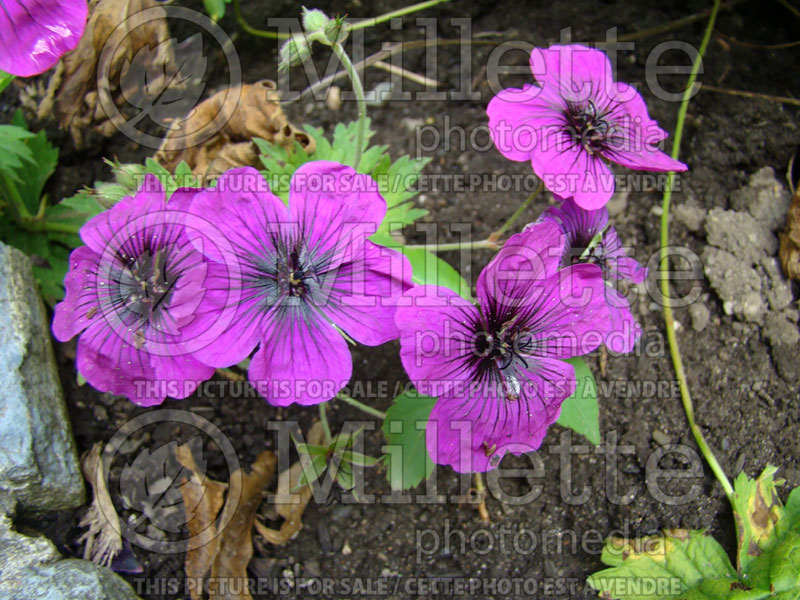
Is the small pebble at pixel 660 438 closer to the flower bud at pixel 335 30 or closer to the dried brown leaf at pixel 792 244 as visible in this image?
the dried brown leaf at pixel 792 244

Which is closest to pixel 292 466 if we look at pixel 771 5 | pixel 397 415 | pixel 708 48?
pixel 397 415

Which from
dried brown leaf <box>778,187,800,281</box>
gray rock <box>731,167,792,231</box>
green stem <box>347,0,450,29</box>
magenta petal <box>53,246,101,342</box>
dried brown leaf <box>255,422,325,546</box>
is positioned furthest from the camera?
green stem <box>347,0,450,29</box>

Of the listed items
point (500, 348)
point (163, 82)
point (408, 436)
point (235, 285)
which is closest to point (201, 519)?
point (408, 436)

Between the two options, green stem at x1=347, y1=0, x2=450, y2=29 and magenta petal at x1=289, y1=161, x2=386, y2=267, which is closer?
magenta petal at x1=289, y1=161, x2=386, y2=267

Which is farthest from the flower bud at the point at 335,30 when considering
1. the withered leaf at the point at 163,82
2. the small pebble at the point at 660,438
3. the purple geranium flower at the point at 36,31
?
the small pebble at the point at 660,438

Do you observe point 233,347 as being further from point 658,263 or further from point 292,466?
point 658,263

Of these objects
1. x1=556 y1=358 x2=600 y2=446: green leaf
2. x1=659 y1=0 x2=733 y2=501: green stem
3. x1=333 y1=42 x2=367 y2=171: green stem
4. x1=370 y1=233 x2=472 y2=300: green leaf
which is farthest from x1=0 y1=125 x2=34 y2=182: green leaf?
x1=659 y1=0 x2=733 y2=501: green stem

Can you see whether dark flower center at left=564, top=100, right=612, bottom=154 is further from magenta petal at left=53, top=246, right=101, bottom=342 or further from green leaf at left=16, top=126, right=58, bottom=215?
green leaf at left=16, top=126, right=58, bottom=215

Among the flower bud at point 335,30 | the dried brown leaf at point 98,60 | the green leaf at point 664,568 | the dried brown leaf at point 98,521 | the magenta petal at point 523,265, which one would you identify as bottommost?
the green leaf at point 664,568
